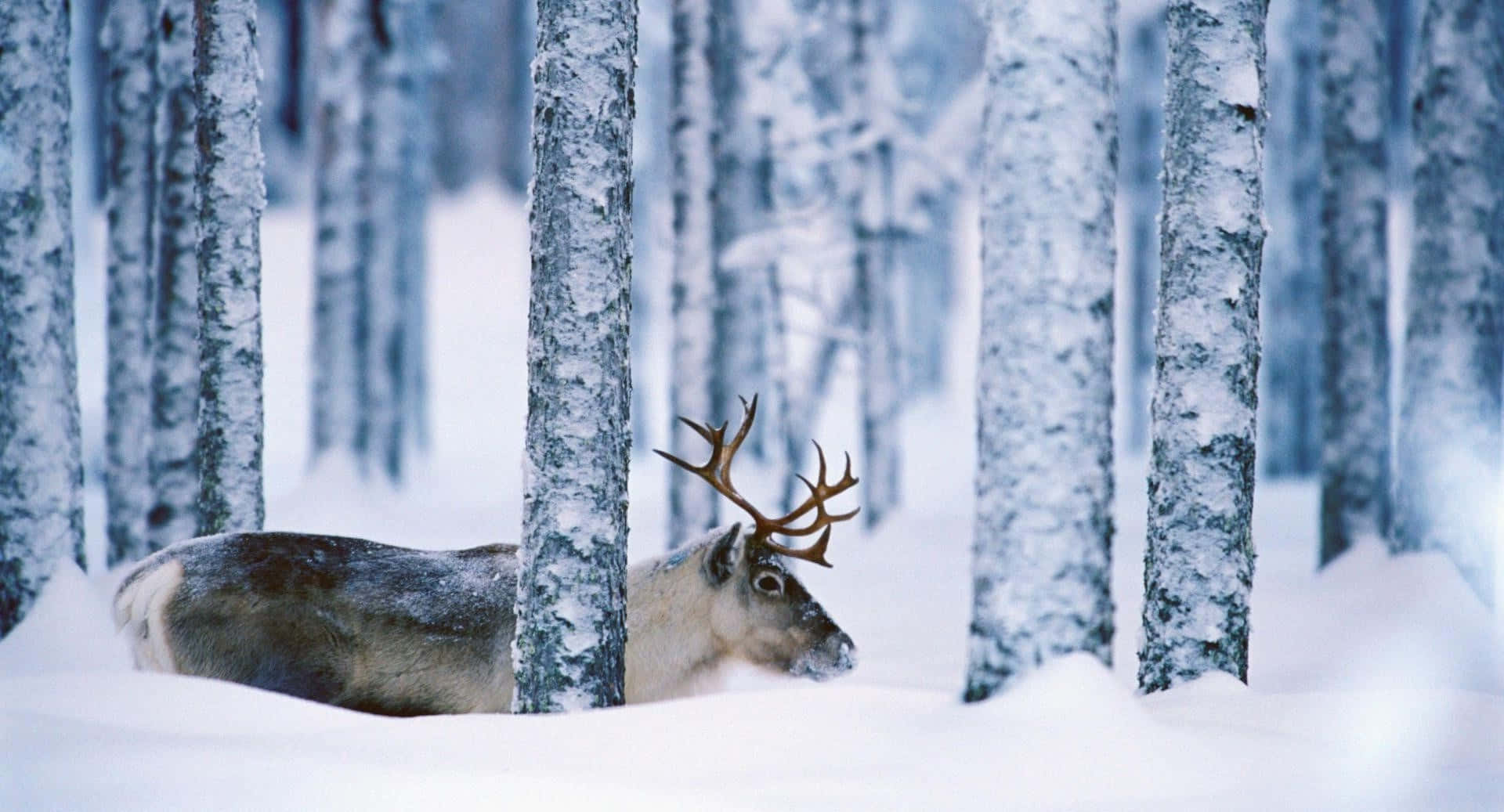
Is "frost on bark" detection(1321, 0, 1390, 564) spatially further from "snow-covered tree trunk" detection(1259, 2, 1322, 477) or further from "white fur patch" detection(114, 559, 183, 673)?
"white fur patch" detection(114, 559, 183, 673)

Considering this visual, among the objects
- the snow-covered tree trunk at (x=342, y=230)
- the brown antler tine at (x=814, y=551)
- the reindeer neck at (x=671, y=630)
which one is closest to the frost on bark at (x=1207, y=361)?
the brown antler tine at (x=814, y=551)

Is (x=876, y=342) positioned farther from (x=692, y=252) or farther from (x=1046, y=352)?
(x=1046, y=352)

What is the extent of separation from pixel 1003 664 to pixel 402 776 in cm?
195

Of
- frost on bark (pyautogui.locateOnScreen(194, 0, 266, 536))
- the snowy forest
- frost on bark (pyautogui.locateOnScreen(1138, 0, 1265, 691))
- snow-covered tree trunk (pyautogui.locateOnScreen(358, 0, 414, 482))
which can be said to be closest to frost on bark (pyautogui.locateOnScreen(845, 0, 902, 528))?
the snowy forest

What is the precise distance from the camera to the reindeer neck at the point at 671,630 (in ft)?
20.3

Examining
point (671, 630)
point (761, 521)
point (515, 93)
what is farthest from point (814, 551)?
point (515, 93)

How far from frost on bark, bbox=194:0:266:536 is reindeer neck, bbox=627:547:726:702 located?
199 cm

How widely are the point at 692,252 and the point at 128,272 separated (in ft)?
14.2

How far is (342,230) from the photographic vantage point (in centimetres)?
1435

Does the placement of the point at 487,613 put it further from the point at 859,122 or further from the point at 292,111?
the point at 292,111

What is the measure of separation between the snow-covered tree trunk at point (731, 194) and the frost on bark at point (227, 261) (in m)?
5.22

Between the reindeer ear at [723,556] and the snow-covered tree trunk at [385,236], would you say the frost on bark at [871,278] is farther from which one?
the reindeer ear at [723,556]

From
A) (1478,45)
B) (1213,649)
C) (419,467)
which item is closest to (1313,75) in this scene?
(1478,45)

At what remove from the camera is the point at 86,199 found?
1150 inches
